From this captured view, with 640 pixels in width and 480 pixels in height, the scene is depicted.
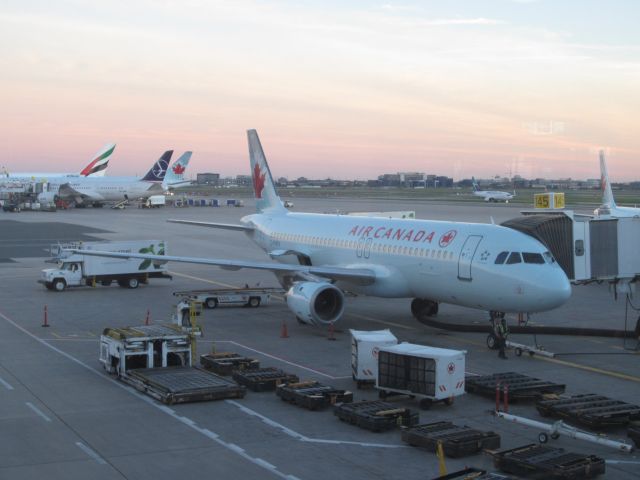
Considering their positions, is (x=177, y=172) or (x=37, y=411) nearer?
(x=37, y=411)

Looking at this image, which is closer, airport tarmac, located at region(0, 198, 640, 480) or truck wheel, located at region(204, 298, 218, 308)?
airport tarmac, located at region(0, 198, 640, 480)

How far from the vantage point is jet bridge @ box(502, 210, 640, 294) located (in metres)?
28.8

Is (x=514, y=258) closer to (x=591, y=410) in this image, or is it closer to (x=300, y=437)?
(x=591, y=410)

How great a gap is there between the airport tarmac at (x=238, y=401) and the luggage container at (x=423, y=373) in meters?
0.47

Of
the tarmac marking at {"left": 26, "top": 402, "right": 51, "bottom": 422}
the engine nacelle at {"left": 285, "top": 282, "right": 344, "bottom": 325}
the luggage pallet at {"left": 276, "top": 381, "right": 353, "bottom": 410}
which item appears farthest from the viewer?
the engine nacelle at {"left": 285, "top": 282, "right": 344, "bottom": 325}

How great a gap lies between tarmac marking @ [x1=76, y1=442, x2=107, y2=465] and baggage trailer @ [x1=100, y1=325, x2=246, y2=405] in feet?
12.0

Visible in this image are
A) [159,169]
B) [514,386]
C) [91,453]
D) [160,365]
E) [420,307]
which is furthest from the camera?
[159,169]

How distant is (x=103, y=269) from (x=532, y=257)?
24383mm

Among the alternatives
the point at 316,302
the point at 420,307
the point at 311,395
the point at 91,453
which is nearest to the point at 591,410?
the point at 311,395

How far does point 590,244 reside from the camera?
28953mm

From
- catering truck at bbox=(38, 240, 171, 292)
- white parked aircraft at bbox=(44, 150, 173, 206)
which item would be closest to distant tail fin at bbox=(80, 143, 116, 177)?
white parked aircraft at bbox=(44, 150, 173, 206)

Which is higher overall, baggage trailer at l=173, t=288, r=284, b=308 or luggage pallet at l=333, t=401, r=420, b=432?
baggage trailer at l=173, t=288, r=284, b=308

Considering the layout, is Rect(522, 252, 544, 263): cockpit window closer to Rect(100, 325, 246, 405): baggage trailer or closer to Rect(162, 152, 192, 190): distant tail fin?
Rect(100, 325, 246, 405): baggage trailer

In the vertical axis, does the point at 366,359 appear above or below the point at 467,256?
below
